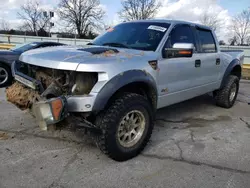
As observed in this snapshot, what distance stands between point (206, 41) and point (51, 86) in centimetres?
333

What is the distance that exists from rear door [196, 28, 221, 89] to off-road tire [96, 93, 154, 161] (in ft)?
6.08

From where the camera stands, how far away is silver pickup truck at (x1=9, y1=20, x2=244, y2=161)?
273 cm

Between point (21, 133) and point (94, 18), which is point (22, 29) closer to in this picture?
point (94, 18)

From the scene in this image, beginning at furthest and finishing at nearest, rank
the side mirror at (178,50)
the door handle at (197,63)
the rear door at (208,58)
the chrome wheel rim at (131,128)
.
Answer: the rear door at (208,58) < the door handle at (197,63) < the side mirror at (178,50) < the chrome wheel rim at (131,128)

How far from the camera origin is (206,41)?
4.95 metres

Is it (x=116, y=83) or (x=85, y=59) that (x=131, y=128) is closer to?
(x=116, y=83)

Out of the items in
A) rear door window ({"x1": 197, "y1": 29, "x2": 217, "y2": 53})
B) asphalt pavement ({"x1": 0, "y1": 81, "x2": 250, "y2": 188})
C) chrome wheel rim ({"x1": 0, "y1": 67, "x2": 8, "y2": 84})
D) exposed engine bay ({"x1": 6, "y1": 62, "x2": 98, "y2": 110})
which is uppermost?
rear door window ({"x1": 197, "y1": 29, "x2": 217, "y2": 53})

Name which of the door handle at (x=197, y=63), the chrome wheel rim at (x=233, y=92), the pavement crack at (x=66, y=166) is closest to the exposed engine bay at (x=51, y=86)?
the pavement crack at (x=66, y=166)

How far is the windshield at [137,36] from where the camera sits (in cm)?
375

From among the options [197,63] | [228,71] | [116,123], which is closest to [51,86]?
[116,123]

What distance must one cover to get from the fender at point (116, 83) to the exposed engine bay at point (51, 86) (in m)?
0.20

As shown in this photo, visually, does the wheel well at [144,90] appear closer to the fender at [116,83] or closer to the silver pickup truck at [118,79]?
the silver pickup truck at [118,79]

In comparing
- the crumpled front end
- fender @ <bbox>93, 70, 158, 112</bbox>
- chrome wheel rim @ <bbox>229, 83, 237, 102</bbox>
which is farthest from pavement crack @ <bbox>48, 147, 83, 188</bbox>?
chrome wheel rim @ <bbox>229, 83, 237, 102</bbox>

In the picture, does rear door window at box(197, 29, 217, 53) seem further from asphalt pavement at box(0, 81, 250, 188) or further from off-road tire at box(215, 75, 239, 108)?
asphalt pavement at box(0, 81, 250, 188)
